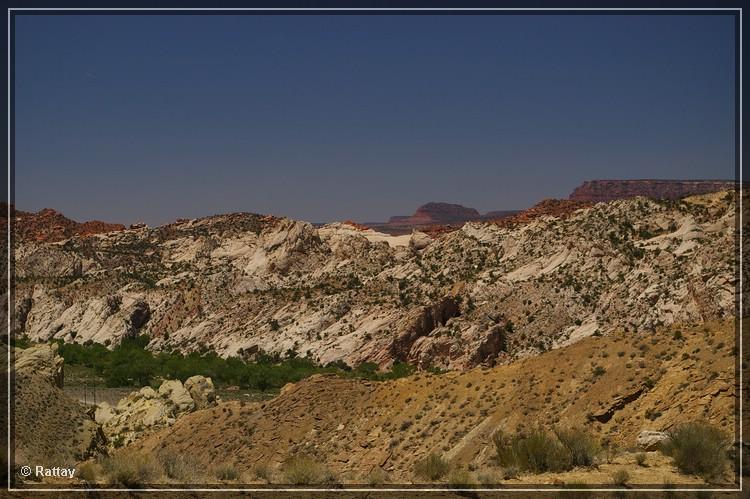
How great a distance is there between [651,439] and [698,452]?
3335mm

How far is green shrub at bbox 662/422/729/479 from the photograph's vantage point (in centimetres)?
2041

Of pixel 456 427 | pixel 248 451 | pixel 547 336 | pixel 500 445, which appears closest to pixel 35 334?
pixel 547 336

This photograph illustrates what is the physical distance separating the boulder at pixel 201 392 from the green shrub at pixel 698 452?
103 feet

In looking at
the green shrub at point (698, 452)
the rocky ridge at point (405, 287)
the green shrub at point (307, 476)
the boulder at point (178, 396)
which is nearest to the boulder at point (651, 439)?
the green shrub at point (698, 452)

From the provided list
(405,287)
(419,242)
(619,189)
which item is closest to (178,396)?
(405,287)

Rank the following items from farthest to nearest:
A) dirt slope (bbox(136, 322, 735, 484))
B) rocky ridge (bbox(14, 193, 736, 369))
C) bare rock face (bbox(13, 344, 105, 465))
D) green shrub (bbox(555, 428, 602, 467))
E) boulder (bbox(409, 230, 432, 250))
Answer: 1. boulder (bbox(409, 230, 432, 250))
2. rocky ridge (bbox(14, 193, 736, 369))
3. dirt slope (bbox(136, 322, 735, 484))
4. bare rock face (bbox(13, 344, 105, 465))
5. green shrub (bbox(555, 428, 602, 467))

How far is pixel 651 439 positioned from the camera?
2400 cm

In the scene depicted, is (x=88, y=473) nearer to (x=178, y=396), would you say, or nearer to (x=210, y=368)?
(x=178, y=396)

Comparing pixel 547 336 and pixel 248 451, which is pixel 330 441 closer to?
pixel 248 451

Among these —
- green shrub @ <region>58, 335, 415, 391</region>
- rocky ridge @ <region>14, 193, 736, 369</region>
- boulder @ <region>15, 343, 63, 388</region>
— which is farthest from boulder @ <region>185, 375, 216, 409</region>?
rocky ridge @ <region>14, 193, 736, 369</region>

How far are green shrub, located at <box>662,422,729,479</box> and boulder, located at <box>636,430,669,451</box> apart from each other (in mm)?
1386

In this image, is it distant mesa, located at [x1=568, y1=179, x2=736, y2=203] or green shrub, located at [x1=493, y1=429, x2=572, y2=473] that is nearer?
green shrub, located at [x1=493, y1=429, x2=572, y2=473]

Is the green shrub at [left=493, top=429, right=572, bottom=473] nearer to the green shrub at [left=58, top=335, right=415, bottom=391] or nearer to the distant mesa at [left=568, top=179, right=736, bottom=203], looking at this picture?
the green shrub at [left=58, top=335, right=415, bottom=391]

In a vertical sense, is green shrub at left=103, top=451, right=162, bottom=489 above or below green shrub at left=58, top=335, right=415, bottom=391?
above
